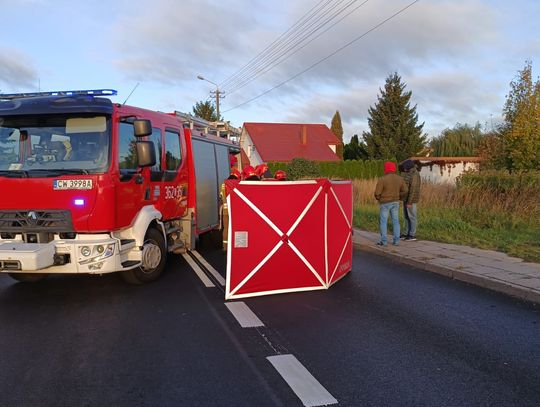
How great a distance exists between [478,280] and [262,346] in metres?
4.11

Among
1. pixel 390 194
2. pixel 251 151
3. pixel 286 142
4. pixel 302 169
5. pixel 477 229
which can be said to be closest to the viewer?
pixel 390 194

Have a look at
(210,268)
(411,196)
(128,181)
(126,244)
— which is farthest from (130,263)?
(411,196)

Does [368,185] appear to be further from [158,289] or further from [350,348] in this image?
[350,348]

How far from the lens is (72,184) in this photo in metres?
6.08

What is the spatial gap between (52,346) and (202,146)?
19.7 ft

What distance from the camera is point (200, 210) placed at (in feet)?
31.8

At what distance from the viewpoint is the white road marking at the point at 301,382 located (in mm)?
3531

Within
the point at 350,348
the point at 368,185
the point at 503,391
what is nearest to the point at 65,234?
the point at 350,348

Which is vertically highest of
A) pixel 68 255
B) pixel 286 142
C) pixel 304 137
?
pixel 304 137

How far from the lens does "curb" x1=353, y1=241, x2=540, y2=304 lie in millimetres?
6371

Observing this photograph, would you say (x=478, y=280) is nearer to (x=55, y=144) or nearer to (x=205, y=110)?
(x=55, y=144)

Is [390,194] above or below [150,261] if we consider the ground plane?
above

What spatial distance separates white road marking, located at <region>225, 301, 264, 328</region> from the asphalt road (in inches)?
3.3

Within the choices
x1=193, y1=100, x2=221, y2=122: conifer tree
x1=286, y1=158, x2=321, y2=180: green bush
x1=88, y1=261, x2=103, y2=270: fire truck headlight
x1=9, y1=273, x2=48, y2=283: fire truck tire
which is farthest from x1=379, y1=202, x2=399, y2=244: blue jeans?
x1=193, y1=100, x2=221, y2=122: conifer tree
